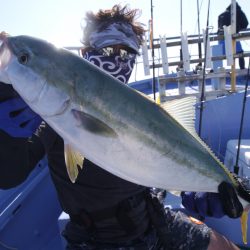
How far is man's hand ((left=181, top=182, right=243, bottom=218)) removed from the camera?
71.5 inches

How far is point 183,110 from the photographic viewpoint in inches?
61.1

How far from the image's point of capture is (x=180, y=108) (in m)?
1.55

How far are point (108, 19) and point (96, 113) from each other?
1155mm

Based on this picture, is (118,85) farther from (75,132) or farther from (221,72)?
(221,72)

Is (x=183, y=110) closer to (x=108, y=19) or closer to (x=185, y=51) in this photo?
(x=108, y=19)

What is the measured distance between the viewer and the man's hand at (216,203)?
1.81 metres

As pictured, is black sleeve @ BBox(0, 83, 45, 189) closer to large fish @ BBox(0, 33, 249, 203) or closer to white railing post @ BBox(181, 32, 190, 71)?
large fish @ BBox(0, 33, 249, 203)

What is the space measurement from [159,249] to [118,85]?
137 centimetres

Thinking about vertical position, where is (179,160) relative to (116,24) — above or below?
below

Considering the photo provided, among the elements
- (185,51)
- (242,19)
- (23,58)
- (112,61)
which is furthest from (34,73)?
(242,19)

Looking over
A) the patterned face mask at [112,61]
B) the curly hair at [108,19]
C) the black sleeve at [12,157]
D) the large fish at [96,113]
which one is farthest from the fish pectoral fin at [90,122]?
the curly hair at [108,19]

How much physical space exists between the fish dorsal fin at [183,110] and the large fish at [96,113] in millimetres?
76

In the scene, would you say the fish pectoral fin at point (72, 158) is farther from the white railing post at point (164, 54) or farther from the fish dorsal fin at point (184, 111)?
the white railing post at point (164, 54)

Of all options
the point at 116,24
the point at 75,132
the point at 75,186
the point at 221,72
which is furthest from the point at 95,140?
the point at 221,72
